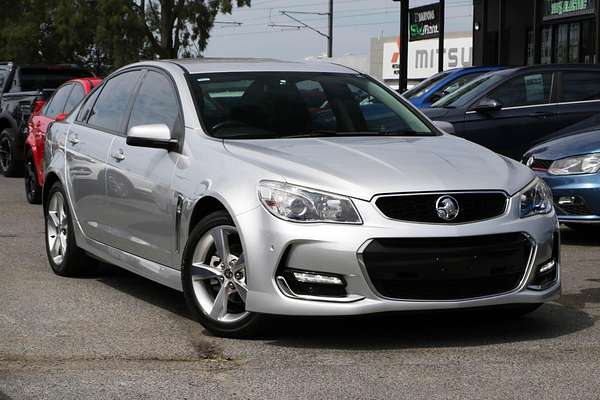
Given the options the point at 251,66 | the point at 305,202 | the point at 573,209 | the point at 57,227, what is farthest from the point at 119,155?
the point at 573,209

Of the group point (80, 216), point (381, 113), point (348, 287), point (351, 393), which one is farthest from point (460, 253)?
point (80, 216)

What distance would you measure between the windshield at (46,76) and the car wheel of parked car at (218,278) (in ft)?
50.9

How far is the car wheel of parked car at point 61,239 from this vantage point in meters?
8.22

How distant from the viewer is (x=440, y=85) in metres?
15.4

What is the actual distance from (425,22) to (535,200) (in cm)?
2070

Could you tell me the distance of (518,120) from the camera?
13195 millimetres

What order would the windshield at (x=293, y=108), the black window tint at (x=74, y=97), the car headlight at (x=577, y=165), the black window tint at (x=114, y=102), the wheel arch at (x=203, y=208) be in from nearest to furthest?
the wheel arch at (x=203, y=208) → the windshield at (x=293, y=108) → the black window tint at (x=114, y=102) → the car headlight at (x=577, y=165) → the black window tint at (x=74, y=97)

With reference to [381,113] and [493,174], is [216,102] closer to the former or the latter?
[381,113]

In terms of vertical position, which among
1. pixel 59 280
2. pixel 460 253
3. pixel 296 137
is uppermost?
pixel 296 137

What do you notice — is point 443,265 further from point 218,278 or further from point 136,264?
point 136,264

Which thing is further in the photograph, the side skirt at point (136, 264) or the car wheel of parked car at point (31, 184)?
the car wheel of parked car at point (31, 184)

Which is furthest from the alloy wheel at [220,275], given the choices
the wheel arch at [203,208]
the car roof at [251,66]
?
the car roof at [251,66]

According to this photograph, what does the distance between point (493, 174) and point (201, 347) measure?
5.73ft

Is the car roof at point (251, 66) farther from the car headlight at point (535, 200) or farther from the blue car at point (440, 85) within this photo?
the blue car at point (440, 85)
